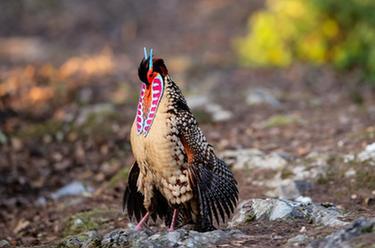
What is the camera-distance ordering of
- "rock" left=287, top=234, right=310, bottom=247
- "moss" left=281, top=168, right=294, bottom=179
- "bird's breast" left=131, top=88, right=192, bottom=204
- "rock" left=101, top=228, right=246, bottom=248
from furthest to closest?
1. "moss" left=281, top=168, right=294, bottom=179
2. "bird's breast" left=131, top=88, right=192, bottom=204
3. "rock" left=101, top=228, right=246, bottom=248
4. "rock" left=287, top=234, right=310, bottom=247

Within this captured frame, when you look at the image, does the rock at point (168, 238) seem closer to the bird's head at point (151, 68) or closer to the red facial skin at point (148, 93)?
the red facial skin at point (148, 93)

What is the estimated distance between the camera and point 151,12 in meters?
19.5

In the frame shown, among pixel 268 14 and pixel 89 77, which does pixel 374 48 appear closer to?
pixel 268 14

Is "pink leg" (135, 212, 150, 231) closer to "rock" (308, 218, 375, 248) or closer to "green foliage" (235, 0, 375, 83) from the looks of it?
"rock" (308, 218, 375, 248)

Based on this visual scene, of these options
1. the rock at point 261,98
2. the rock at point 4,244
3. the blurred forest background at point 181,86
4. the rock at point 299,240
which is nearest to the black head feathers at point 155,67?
the rock at point 299,240

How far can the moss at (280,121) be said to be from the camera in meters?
9.48

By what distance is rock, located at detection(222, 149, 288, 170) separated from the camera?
7609 millimetres

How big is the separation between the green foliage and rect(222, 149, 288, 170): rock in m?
5.35

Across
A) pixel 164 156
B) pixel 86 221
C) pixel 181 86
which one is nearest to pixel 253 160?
pixel 86 221

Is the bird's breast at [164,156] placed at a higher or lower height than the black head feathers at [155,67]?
lower

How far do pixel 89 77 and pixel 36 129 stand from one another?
7.52ft

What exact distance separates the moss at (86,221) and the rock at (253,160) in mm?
1586

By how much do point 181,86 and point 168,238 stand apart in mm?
7305

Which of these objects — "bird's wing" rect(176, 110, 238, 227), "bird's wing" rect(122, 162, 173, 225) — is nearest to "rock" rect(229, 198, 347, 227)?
"bird's wing" rect(176, 110, 238, 227)
